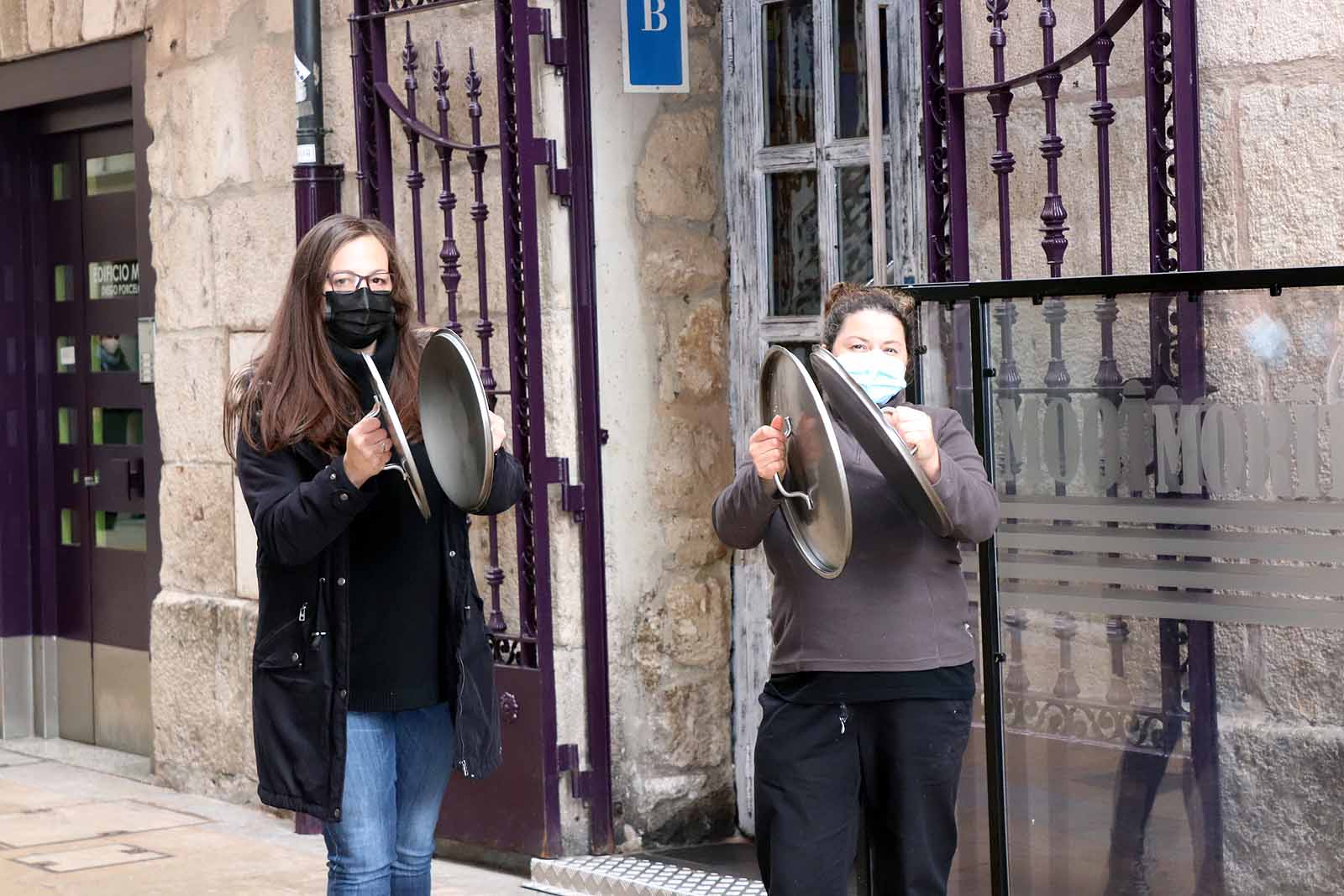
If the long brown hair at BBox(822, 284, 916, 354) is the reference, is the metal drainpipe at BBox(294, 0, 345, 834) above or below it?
above

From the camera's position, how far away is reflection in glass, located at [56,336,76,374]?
7.48 meters

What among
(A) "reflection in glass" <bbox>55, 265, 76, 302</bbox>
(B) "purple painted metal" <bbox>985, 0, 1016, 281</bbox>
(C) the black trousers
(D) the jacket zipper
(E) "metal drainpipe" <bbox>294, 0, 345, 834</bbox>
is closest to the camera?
(C) the black trousers

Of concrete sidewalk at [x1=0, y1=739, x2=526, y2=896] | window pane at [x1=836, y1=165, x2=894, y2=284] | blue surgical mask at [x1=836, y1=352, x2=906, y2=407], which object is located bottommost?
concrete sidewalk at [x1=0, y1=739, x2=526, y2=896]

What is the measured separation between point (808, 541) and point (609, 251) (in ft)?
7.43

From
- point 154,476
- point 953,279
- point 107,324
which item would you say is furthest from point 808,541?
point 107,324

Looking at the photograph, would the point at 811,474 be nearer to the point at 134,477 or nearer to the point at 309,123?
the point at 309,123

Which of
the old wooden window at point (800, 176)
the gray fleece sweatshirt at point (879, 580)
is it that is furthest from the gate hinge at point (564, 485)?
the gray fleece sweatshirt at point (879, 580)

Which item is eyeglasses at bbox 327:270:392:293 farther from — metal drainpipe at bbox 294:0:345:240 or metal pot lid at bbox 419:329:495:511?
metal drainpipe at bbox 294:0:345:240

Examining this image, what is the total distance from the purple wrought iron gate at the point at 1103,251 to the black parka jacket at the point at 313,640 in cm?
94

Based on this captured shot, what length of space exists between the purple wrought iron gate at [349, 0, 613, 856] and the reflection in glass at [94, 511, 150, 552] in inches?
86.7

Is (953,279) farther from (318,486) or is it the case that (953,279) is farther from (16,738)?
(16,738)

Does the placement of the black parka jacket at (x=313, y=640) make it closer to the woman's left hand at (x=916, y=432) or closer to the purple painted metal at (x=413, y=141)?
the woman's left hand at (x=916, y=432)

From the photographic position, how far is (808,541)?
10.4 ft

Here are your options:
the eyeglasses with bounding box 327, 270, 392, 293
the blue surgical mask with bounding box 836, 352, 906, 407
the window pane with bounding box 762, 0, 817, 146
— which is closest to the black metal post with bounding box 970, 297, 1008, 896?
the blue surgical mask with bounding box 836, 352, 906, 407
